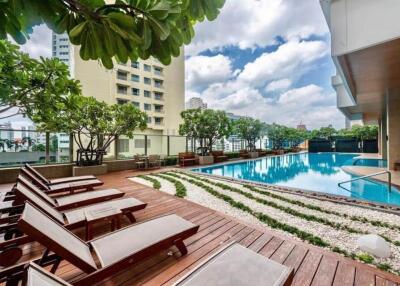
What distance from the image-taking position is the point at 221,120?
1460cm

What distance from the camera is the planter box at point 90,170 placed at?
817cm

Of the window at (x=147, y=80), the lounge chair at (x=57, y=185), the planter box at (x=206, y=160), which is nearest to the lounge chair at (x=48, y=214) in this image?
the lounge chair at (x=57, y=185)

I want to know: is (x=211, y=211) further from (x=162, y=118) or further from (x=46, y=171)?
(x=162, y=118)

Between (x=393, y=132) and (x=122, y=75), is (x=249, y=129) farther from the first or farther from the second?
(x=122, y=75)

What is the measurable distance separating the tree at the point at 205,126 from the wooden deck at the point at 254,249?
34.9ft

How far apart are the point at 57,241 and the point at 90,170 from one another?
298 inches

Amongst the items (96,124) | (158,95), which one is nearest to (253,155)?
(96,124)

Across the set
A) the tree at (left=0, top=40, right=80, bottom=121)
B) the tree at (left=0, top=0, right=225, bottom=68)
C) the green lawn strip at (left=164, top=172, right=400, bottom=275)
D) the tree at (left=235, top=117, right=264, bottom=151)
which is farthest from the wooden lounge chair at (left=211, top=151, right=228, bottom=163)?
the tree at (left=0, top=0, right=225, bottom=68)

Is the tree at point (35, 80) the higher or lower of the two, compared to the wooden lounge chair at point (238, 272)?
higher

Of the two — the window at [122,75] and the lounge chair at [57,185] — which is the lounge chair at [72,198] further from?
the window at [122,75]

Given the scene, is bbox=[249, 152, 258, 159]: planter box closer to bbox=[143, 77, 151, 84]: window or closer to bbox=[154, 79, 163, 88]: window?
bbox=[154, 79, 163, 88]: window

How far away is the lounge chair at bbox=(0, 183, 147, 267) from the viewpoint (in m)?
1.78

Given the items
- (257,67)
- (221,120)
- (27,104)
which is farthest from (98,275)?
(257,67)

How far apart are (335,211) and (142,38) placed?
15.9ft
